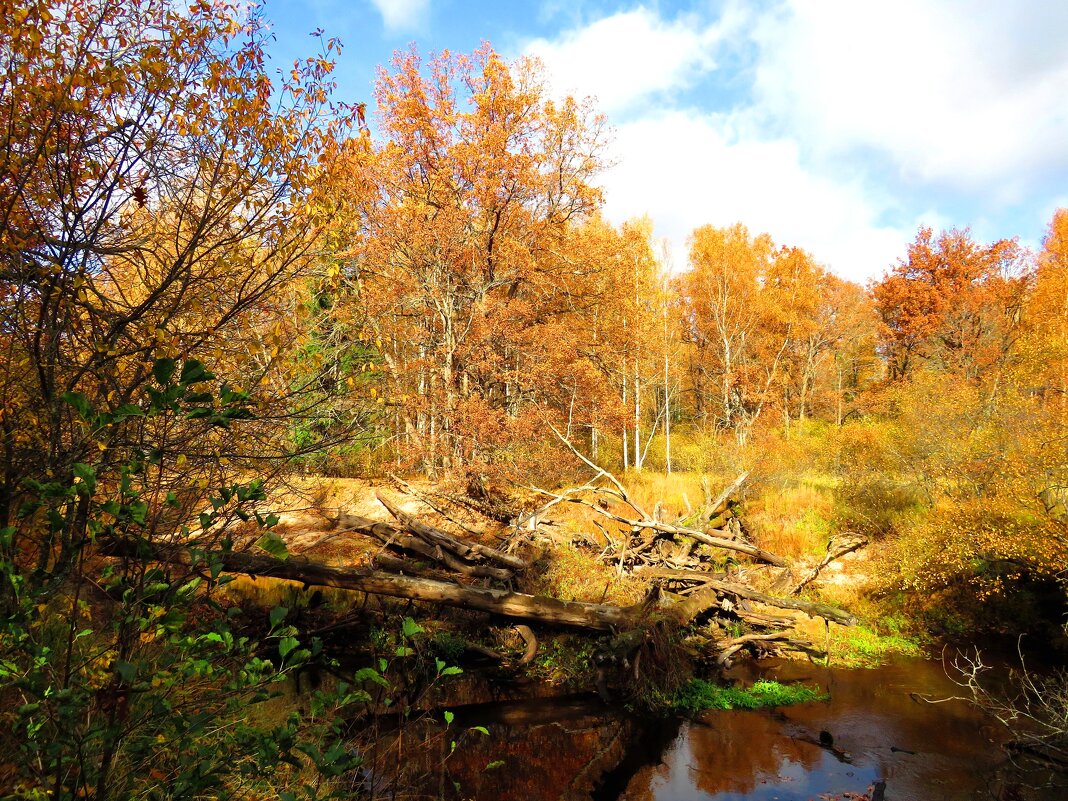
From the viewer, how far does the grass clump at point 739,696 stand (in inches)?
369

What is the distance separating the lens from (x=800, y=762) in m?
7.84

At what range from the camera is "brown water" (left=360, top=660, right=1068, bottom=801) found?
7.06m

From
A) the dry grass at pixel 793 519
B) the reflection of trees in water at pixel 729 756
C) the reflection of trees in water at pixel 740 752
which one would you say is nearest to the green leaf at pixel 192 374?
the reflection of trees in water at pixel 729 756

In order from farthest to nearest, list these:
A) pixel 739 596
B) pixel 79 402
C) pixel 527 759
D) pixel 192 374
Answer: pixel 739 596
pixel 527 759
pixel 192 374
pixel 79 402

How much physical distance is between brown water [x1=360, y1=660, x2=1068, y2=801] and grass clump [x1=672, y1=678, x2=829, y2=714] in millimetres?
210

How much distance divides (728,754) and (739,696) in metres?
1.76

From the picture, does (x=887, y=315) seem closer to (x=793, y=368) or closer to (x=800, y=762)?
(x=793, y=368)

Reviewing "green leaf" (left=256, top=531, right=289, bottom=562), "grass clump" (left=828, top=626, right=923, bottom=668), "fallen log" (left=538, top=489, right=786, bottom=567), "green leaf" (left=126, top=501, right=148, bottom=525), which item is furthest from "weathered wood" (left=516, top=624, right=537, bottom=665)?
"green leaf" (left=126, top=501, right=148, bottom=525)

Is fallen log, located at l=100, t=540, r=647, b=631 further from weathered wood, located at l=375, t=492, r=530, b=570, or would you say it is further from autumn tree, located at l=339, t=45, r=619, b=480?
autumn tree, located at l=339, t=45, r=619, b=480

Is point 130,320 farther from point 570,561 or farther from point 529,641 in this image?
point 570,561

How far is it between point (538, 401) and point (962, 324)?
88.0ft

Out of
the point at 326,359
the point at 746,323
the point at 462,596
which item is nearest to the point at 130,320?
the point at 326,359

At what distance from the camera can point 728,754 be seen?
26.3 feet

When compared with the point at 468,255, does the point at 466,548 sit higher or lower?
lower
